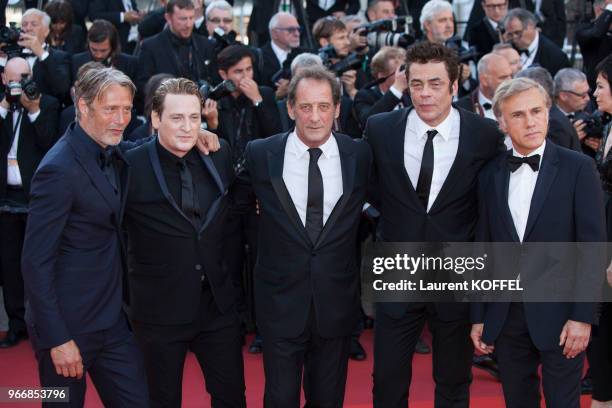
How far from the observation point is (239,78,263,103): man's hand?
5719 mm

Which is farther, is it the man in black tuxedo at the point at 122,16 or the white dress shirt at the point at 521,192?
the man in black tuxedo at the point at 122,16

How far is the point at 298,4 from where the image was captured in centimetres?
856

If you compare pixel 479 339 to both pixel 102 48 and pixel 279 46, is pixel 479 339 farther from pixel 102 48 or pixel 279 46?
pixel 279 46

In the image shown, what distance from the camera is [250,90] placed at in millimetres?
5719

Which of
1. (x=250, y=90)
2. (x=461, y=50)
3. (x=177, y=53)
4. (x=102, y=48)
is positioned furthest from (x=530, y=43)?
(x=102, y=48)

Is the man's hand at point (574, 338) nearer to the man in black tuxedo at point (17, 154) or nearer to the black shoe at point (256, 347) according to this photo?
the black shoe at point (256, 347)

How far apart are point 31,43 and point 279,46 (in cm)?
194

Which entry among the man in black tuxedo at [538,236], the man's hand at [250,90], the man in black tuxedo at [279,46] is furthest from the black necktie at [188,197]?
the man in black tuxedo at [279,46]

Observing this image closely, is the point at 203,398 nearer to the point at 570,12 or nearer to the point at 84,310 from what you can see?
the point at 84,310

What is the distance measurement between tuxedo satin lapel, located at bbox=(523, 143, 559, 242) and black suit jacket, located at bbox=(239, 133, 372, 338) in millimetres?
738

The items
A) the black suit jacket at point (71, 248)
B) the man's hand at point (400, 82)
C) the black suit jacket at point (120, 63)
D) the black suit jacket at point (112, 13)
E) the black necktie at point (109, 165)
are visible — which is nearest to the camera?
the black suit jacket at point (71, 248)

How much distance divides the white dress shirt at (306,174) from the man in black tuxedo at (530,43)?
370 centimetres

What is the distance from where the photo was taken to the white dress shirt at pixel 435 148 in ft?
12.8

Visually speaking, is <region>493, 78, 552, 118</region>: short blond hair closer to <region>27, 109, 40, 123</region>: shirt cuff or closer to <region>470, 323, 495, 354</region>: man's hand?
<region>470, 323, 495, 354</region>: man's hand
